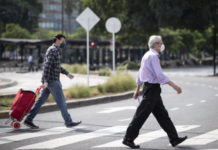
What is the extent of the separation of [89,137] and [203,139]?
1855mm

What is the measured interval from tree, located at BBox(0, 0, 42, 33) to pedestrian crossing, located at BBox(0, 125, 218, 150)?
197 feet

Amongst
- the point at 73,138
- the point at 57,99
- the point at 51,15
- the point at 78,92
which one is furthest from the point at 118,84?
the point at 51,15

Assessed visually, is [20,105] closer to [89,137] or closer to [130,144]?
[89,137]

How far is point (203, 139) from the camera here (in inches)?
293

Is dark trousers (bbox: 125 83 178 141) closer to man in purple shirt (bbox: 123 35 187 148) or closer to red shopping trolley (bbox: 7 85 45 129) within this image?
man in purple shirt (bbox: 123 35 187 148)

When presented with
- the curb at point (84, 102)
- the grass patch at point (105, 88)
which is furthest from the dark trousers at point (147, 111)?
the grass patch at point (105, 88)

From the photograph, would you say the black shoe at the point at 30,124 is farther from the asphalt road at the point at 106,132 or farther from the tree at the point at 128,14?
the tree at the point at 128,14

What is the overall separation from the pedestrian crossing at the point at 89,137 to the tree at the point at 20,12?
60.2 meters

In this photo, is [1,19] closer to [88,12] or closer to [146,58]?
[88,12]

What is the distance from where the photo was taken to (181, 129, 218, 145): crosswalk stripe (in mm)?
7172

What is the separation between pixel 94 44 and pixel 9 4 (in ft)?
143

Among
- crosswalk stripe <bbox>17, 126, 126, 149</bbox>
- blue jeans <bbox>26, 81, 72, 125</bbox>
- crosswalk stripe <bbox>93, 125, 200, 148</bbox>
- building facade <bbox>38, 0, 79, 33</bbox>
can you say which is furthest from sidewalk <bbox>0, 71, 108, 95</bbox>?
building facade <bbox>38, 0, 79, 33</bbox>

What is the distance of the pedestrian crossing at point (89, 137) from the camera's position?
23.3ft

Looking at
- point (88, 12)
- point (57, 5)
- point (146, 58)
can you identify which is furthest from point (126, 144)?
point (57, 5)
